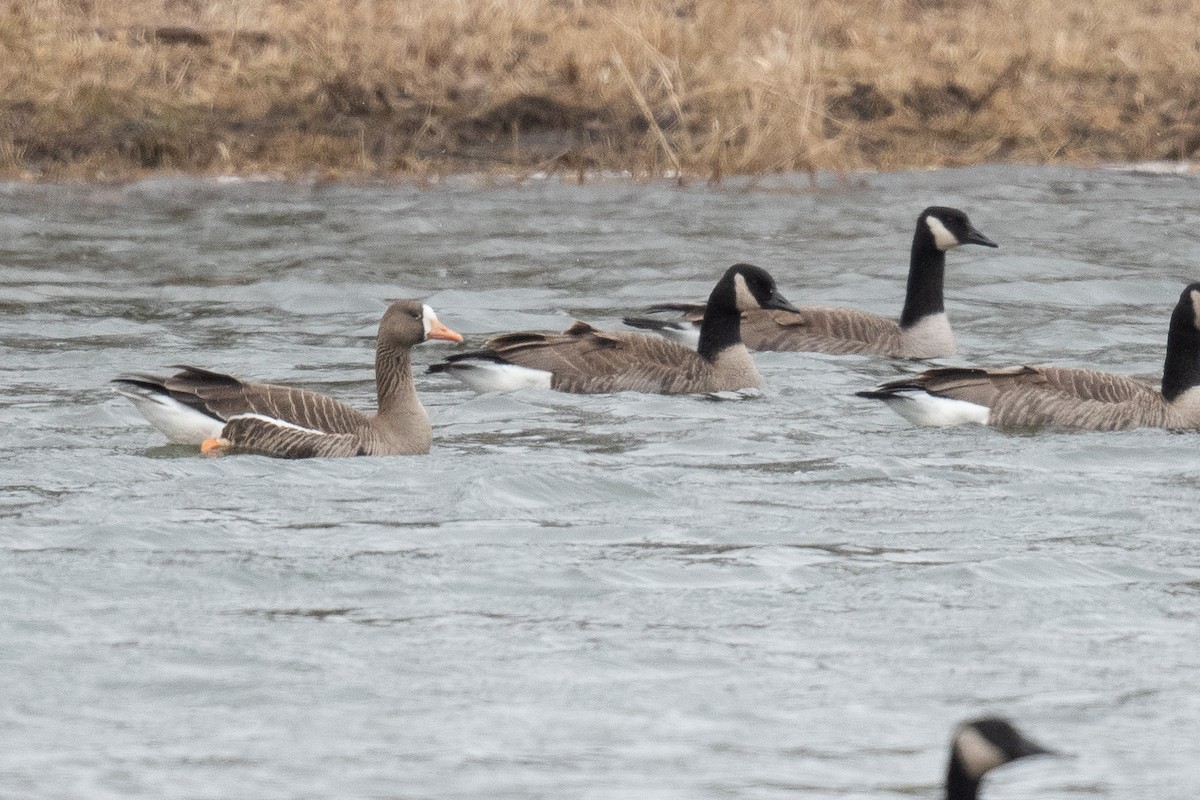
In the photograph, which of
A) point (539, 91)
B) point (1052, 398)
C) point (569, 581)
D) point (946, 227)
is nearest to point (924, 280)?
point (946, 227)

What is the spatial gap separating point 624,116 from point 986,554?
564 inches

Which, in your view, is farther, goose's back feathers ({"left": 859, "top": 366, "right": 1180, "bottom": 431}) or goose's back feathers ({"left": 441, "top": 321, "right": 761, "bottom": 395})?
goose's back feathers ({"left": 441, "top": 321, "right": 761, "bottom": 395})

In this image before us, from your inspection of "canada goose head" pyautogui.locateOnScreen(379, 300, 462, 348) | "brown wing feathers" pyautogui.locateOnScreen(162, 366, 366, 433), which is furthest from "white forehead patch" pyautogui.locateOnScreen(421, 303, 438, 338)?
"brown wing feathers" pyautogui.locateOnScreen(162, 366, 366, 433)

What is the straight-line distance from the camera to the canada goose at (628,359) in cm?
1386

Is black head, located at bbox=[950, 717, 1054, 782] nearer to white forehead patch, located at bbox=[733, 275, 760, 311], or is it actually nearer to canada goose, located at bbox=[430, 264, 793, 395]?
canada goose, located at bbox=[430, 264, 793, 395]

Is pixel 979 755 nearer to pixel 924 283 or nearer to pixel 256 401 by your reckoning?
pixel 256 401

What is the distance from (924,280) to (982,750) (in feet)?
35.4

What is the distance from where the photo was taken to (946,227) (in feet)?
53.5

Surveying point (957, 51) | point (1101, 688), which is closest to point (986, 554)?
point (1101, 688)

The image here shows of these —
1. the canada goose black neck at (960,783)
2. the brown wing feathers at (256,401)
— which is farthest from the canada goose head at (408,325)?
the canada goose black neck at (960,783)

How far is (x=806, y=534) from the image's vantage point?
389 inches

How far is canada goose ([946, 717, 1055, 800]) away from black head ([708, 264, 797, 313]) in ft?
29.5

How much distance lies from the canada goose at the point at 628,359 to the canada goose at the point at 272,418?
6.60ft

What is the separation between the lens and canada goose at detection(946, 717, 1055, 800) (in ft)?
17.9
